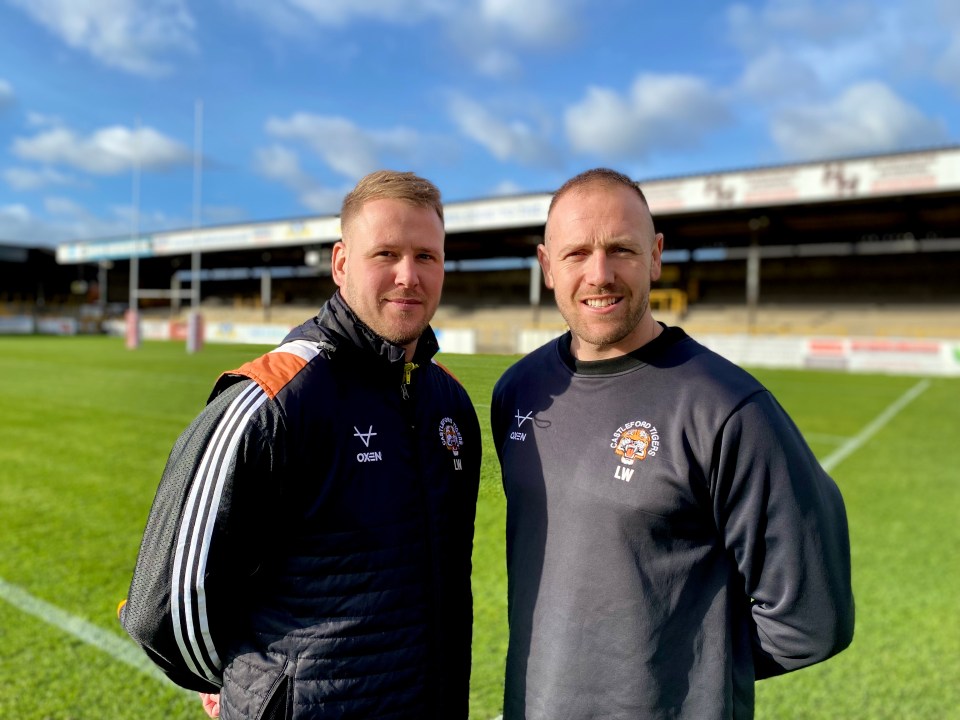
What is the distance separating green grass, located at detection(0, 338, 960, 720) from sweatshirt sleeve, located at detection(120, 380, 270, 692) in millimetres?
678

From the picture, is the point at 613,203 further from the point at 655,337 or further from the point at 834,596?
the point at 834,596

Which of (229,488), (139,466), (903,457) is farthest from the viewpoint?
(903,457)

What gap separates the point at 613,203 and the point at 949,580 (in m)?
3.78

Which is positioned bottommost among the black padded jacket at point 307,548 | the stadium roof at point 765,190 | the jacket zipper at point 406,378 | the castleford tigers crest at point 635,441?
the black padded jacket at point 307,548

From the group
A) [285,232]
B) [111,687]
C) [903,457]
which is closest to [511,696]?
[111,687]

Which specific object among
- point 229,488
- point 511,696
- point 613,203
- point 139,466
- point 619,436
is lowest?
point 139,466

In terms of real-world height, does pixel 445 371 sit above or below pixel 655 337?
below

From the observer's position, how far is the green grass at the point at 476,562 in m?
2.41

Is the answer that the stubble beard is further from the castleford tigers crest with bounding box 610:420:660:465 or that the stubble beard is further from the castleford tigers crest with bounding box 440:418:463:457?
the castleford tigers crest with bounding box 440:418:463:457

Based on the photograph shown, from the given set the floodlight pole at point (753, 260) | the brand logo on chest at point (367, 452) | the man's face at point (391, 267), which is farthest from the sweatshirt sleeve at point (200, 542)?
the floodlight pole at point (753, 260)

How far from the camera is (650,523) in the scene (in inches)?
50.2

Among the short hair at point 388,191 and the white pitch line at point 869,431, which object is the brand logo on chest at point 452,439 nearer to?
the short hair at point 388,191

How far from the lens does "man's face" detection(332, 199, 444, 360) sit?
1359 millimetres

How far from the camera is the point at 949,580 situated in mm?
3736
